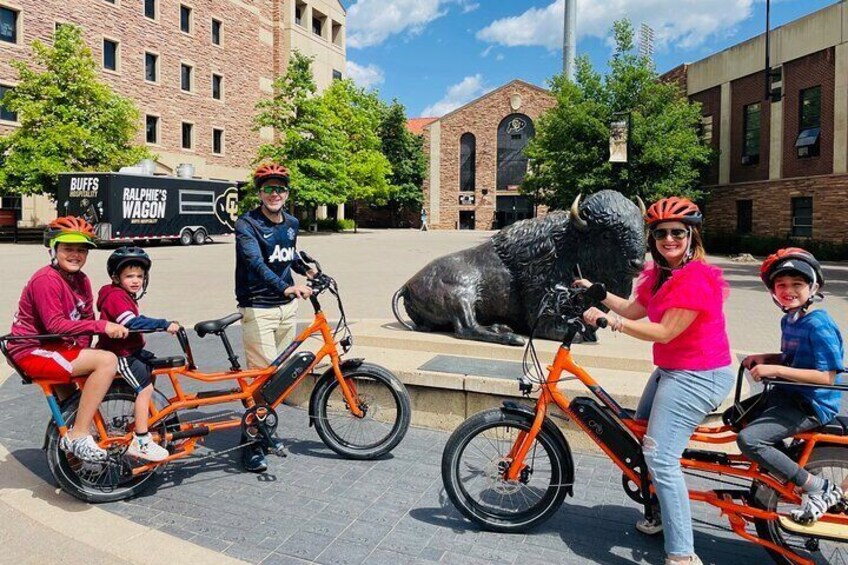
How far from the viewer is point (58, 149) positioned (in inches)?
1093

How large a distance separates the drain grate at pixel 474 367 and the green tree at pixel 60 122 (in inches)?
1056

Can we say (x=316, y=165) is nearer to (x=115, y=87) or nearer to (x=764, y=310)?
(x=115, y=87)

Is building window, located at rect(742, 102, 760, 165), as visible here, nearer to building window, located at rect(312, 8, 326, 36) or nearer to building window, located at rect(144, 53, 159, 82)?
building window, located at rect(144, 53, 159, 82)

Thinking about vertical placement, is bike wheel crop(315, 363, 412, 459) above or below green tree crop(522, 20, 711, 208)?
below

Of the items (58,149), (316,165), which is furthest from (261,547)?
(316,165)

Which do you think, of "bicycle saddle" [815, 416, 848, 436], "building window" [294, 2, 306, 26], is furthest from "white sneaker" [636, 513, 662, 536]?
"building window" [294, 2, 306, 26]

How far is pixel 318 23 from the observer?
5475cm

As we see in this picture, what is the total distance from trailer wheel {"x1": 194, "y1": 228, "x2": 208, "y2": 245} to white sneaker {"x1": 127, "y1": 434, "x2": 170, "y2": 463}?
27818 mm

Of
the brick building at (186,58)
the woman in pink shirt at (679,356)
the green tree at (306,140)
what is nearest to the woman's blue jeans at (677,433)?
the woman in pink shirt at (679,356)

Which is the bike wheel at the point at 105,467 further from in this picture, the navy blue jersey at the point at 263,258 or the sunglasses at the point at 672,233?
the sunglasses at the point at 672,233

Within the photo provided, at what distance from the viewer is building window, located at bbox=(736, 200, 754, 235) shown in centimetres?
2920

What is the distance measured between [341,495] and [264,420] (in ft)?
2.59

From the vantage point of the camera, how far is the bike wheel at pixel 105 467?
3990mm

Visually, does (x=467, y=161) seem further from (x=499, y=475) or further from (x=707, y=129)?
(x=499, y=475)
